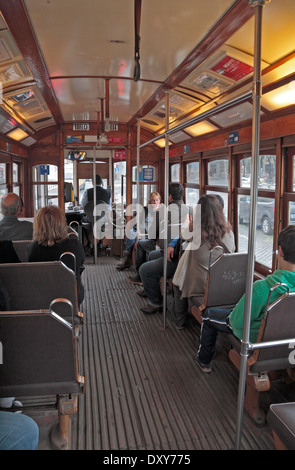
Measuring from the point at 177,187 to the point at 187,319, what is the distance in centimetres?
160

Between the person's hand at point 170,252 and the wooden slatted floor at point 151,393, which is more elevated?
the person's hand at point 170,252

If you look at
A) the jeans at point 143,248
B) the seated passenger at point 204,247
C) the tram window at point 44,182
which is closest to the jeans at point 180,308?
the seated passenger at point 204,247

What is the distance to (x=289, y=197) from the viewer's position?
3438mm

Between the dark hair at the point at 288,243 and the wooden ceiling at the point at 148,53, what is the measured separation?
49.1 inches

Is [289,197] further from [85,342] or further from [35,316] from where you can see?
[35,316]

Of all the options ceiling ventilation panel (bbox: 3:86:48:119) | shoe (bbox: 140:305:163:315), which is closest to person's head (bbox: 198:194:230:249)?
shoe (bbox: 140:305:163:315)

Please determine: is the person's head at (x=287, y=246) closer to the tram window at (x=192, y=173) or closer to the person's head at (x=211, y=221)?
the person's head at (x=211, y=221)

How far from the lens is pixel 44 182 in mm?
7414

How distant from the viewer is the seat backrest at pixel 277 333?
200 centimetres

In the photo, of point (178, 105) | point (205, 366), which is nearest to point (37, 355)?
point (205, 366)

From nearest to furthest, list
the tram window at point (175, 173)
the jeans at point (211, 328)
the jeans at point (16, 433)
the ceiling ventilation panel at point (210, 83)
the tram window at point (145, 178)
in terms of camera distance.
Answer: the jeans at point (16, 433), the jeans at point (211, 328), the ceiling ventilation panel at point (210, 83), the tram window at point (175, 173), the tram window at point (145, 178)

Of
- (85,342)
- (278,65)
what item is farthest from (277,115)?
(85,342)

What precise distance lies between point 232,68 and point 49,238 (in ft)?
6.76

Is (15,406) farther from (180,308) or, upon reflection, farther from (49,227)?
(180,308)
